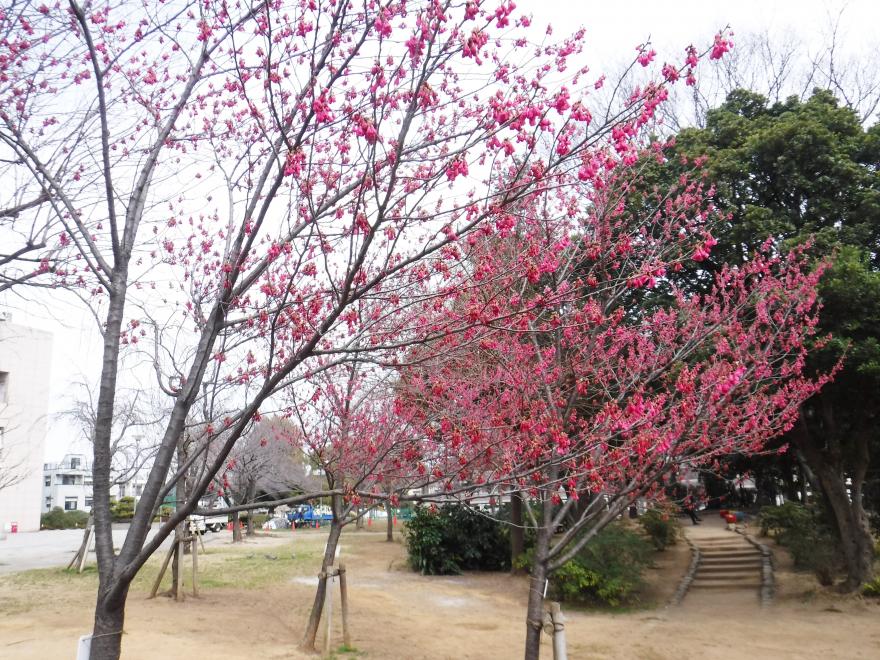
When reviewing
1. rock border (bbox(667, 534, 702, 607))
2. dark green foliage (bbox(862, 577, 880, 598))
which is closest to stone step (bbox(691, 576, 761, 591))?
rock border (bbox(667, 534, 702, 607))

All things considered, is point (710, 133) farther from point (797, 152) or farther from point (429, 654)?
point (429, 654)

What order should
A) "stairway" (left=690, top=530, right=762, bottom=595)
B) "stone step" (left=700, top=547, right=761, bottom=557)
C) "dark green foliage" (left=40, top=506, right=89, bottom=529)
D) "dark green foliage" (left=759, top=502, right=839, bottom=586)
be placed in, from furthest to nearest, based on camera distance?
"dark green foliage" (left=40, top=506, right=89, bottom=529)
"stone step" (left=700, top=547, right=761, bottom=557)
"stairway" (left=690, top=530, right=762, bottom=595)
"dark green foliage" (left=759, top=502, right=839, bottom=586)

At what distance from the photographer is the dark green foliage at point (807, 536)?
11.8 meters

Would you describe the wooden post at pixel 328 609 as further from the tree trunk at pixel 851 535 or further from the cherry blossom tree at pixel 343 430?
the tree trunk at pixel 851 535

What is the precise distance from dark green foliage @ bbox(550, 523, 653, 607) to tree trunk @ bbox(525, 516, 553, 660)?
563 centimetres

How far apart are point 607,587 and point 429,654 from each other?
4408 millimetres

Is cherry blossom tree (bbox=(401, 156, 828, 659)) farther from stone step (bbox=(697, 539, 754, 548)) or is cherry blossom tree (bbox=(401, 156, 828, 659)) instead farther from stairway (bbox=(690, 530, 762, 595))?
stone step (bbox=(697, 539, 754, 548))

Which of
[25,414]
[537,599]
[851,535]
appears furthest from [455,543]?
[25,414]

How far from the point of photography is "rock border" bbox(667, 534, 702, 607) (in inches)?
487

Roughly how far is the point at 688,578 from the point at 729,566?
1243 mm

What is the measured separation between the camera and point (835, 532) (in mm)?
13172

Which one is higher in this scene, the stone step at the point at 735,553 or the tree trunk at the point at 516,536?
the tree trunk at the point at 516,536

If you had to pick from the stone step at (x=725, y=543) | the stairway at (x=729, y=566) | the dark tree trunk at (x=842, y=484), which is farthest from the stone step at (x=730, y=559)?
the dark tree trunk at (x=842, y=484)

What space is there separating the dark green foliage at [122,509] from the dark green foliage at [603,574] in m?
28.2
